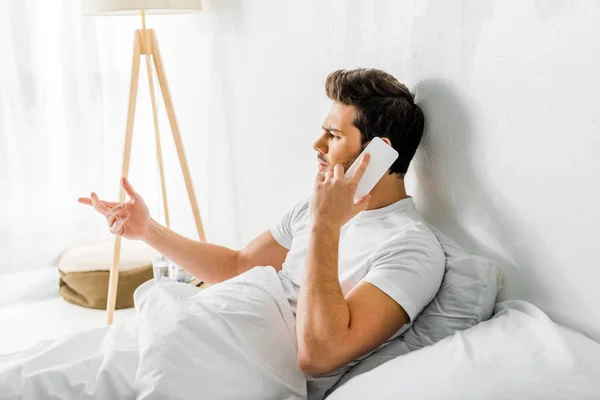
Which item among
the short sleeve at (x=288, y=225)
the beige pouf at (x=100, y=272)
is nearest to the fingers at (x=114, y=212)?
the short sleeve at (x=288, y=225)

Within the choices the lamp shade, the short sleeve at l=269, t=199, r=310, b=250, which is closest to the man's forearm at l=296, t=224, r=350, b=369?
the short sleeve at l=269, t=199, r=310, b=250

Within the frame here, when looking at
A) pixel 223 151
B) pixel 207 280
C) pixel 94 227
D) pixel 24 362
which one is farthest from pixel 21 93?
pixel 24 362

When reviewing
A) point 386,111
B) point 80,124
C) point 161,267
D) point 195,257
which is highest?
point 386,111

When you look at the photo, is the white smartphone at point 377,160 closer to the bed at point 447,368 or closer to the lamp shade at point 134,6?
the bed at point 447,368

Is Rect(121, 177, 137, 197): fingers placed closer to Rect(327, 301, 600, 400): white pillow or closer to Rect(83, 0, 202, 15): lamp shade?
Rect(83, 0, 202, 15): lamp shade

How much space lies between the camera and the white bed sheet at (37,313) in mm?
2885

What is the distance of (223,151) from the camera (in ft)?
9.66

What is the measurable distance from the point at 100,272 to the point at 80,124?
2.39 feet

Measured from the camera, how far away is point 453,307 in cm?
151

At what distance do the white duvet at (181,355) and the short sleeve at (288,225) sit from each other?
35 centimetres

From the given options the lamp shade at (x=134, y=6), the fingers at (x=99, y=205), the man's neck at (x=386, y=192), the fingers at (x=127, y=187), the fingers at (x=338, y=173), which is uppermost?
the lamp shade at (x=134, y=6)

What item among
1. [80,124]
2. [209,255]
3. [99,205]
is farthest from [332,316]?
[80,124]

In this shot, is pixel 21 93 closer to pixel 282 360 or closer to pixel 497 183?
pixel 282 360

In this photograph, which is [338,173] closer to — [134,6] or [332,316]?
[332,316]
